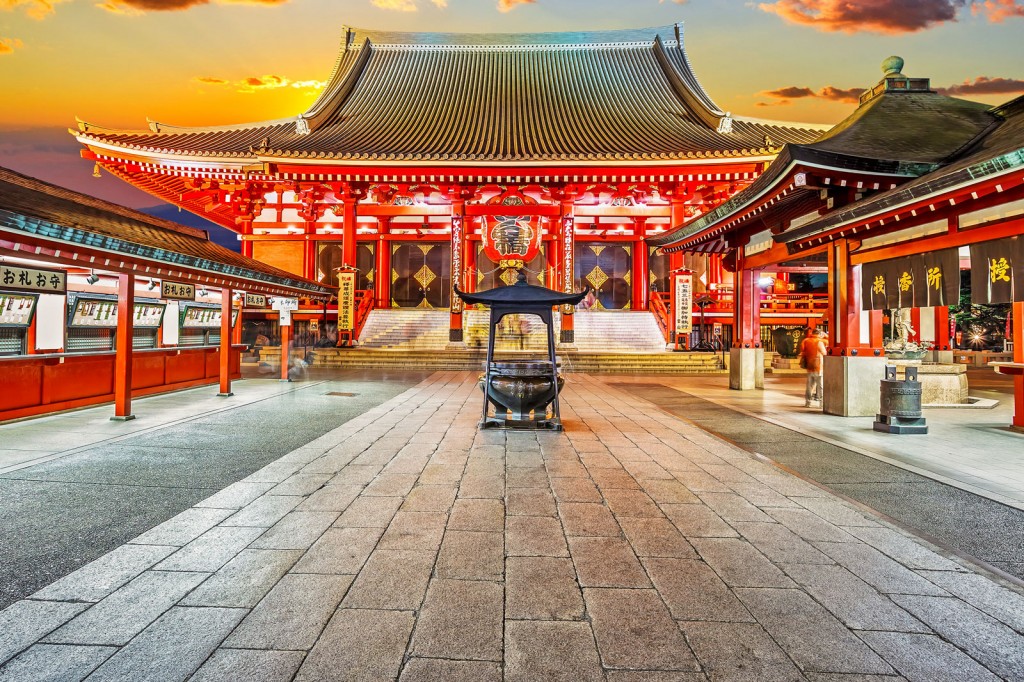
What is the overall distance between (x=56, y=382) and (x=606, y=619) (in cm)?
821

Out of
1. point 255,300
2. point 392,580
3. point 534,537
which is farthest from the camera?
point 255,300

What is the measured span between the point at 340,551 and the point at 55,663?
3.98 feet

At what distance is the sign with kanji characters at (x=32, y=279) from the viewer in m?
5.98

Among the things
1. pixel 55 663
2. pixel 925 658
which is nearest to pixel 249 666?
pixel 55 663

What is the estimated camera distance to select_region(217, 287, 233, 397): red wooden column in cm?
923

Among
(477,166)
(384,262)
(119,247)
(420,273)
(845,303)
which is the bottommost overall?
(845,303)

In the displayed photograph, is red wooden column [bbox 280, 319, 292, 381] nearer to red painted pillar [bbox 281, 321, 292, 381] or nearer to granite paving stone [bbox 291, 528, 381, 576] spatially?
red painted pillar [bbox 281, 321, 292, 381]

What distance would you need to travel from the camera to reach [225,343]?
388 inches

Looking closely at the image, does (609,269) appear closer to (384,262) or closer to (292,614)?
(384,262)

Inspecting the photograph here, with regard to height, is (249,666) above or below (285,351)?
below

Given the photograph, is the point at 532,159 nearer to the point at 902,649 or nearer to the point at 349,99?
the point at 349,99

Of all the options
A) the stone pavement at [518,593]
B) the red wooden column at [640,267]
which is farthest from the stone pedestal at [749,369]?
the red wooden column at [640,267]

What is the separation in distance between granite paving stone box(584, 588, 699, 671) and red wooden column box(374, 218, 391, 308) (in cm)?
1991

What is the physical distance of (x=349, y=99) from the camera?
21.2 meters
